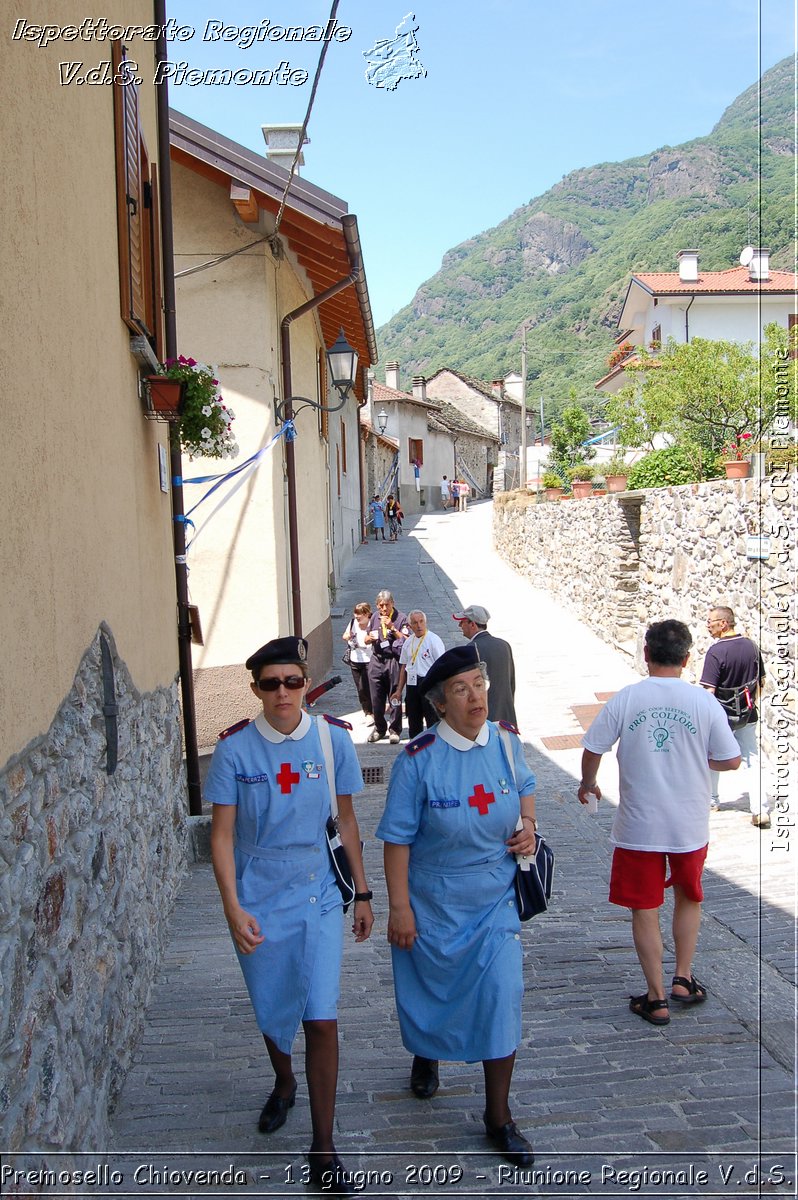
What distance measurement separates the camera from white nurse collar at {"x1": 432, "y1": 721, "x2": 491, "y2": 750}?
3436 mm

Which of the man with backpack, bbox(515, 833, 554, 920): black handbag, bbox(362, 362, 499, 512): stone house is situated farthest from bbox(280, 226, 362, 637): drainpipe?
bbox(362, 362, 499, 512): stone house

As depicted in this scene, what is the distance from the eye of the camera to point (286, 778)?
3.35 meters

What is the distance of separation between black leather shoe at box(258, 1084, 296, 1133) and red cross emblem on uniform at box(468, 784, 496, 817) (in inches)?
47.9

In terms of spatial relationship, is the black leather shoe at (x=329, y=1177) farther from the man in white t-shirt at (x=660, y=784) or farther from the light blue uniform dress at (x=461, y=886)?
the man in white t-shirt at (x=660, y=784)

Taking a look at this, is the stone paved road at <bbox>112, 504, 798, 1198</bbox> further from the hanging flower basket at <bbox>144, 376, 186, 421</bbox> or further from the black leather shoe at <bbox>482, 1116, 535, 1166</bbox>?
the hanging flower basket at <bbox>144, 376, 186, 421</bbox>

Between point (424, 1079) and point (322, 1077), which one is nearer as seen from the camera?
point (322, 1077)

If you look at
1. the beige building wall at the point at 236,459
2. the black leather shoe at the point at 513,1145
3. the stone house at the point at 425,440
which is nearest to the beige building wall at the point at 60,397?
the black leather shoe at the point at 513,1145

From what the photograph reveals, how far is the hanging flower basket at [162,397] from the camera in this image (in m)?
5.63

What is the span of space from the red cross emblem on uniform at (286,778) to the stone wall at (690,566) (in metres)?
5.61

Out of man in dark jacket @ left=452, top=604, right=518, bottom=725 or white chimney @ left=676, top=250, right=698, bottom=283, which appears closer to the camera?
man in dark jacket @ left=452, top=604, right=518, bottom=725

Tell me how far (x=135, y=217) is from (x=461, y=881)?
3.84 m

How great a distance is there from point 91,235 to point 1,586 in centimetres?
213

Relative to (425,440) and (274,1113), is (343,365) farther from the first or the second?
(425,440)

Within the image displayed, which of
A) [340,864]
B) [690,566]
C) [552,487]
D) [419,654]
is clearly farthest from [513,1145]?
[552,487]
